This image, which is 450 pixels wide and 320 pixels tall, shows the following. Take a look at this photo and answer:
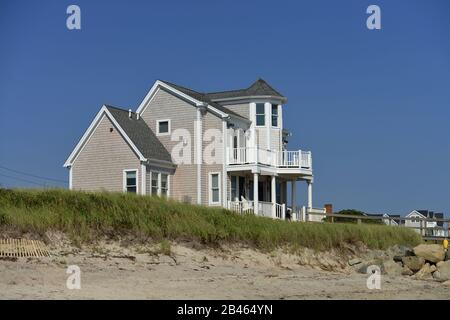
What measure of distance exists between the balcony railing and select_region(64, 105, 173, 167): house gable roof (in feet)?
11.7

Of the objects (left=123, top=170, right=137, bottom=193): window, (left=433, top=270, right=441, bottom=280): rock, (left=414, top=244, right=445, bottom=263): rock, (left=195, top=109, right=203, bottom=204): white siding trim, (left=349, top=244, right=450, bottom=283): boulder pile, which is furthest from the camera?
(left=195, top=109, right=203, bottom=204): white siding trim

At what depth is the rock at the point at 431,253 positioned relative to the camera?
95.7 feet

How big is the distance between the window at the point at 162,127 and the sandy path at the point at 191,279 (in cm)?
1577

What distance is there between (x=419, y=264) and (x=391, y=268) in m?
1.46

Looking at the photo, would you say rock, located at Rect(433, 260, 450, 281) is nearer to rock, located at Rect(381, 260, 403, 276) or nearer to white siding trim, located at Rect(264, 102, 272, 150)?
rock, located at Rect(381, 260, 403, 276)

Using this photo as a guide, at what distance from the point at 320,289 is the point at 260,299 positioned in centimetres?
360

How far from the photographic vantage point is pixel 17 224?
2192cm

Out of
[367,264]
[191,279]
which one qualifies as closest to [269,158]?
[367,264]

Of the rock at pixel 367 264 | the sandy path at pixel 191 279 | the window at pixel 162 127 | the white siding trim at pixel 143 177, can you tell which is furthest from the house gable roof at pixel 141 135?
the sandy path at pixel 191 279

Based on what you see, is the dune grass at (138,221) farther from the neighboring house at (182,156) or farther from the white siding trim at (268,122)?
the white siding trim at (268,122)

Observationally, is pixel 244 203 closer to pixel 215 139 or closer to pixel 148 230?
pixel 215 139

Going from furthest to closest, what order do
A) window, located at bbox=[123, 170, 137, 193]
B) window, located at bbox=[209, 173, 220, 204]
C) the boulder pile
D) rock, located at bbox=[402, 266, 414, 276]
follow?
window, located at bbox=[209, 173, 220, 204]
window, located at bbox=[123, 170, 137, 193]
rock, located at bbox=[402, 266, 414, 276]
the boulder pile

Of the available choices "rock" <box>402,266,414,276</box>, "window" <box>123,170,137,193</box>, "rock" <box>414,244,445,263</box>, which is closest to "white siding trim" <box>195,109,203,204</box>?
"window" <box>123,170,137,193</box>

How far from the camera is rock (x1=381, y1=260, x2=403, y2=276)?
27969 millimetres
